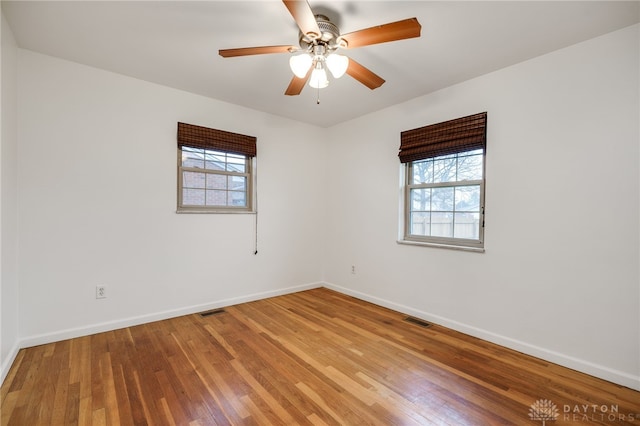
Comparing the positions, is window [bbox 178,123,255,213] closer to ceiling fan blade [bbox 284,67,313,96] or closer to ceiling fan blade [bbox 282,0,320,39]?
ceiling fan blade [bbox 284,67,313,96]

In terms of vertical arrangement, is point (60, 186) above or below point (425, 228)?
above

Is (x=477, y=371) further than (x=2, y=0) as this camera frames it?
Yes

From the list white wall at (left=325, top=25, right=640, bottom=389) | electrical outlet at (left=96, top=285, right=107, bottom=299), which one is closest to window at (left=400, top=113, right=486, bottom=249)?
white wall at (left=325, top=25, right=640, bottom=389)

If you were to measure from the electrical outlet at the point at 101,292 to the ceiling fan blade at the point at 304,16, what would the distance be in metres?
2.91

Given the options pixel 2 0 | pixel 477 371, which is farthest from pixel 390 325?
pixel 2 0

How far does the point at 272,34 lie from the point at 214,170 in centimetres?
184

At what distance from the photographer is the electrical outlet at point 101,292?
275cm

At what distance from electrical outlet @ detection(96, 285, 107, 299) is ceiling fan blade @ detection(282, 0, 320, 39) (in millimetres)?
2908

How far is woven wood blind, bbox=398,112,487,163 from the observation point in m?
2.75

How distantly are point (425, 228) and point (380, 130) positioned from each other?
1386 mm

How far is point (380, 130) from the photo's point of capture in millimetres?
3719

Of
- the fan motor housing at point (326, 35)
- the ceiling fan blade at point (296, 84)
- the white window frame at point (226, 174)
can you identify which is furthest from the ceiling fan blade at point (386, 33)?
the white window frame at point (226, 174)

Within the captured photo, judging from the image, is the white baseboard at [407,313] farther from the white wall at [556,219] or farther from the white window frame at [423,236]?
the white window frame at [423,236]

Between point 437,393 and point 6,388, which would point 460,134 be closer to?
point 437,393
